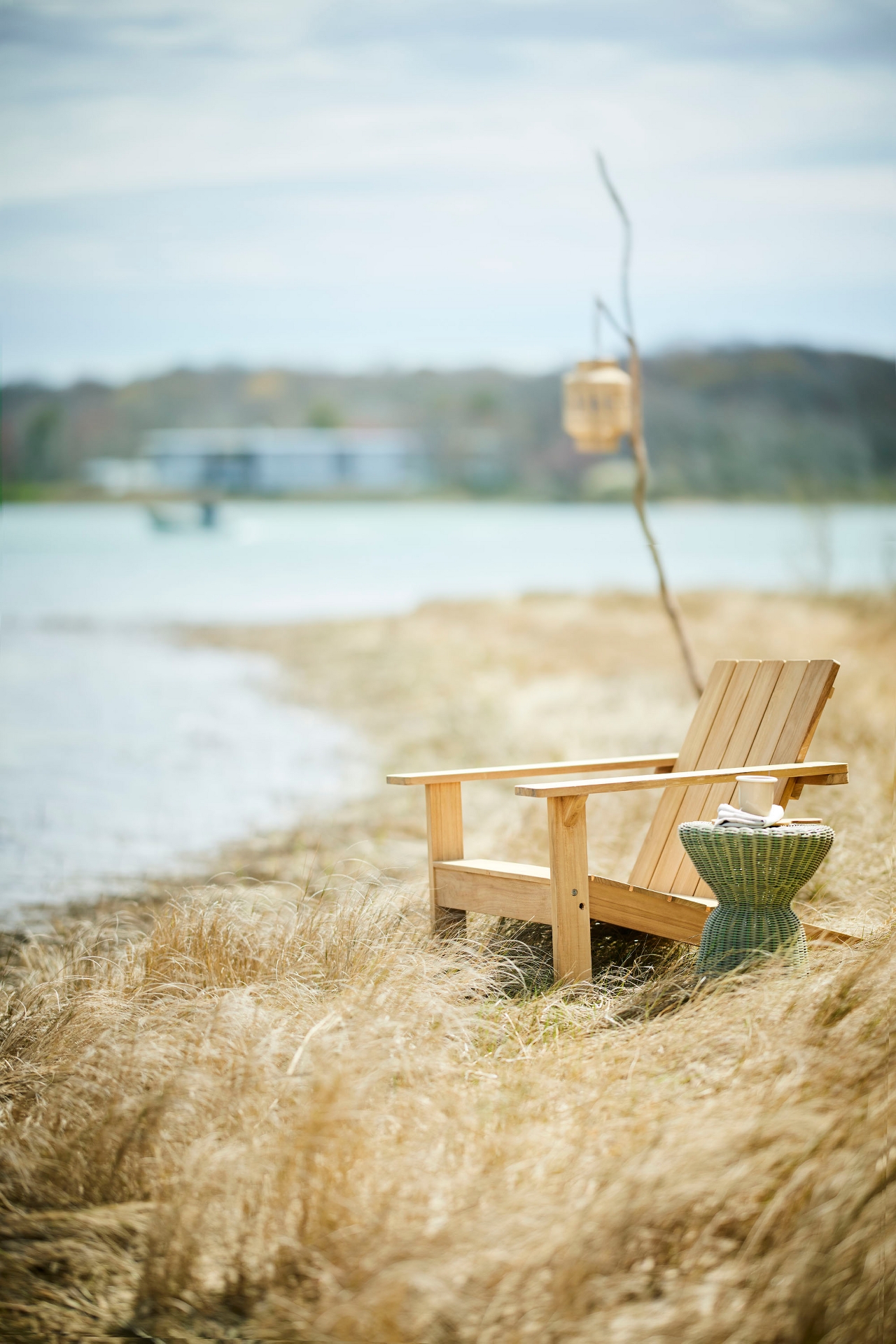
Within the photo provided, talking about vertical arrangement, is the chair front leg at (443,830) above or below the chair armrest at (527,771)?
below

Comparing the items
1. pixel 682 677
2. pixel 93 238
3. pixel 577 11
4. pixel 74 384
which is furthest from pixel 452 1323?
pixel 74 384

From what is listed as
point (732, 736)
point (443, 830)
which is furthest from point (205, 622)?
point (732, 736)

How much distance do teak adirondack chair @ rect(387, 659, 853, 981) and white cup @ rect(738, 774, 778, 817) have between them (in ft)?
0.45

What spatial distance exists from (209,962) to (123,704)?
8773 mm

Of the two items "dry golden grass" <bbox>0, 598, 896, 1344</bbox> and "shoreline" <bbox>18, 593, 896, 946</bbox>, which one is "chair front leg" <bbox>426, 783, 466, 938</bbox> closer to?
"dry golden grass" <bbox>0, 598, 896, 1344</bbox>

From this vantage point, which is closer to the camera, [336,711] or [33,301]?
[336,711]

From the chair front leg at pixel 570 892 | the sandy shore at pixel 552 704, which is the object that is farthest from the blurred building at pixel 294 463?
→ the chair front leg at pixel 570 892

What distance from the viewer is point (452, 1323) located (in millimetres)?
Answer: 1575

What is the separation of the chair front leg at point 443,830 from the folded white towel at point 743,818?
0.74 meters

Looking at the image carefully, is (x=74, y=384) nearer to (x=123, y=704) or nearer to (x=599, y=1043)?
(x=123, y=704)

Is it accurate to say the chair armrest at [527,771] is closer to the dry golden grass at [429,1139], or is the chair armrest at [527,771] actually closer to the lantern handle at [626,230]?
the dry golden grass at [429,1139]

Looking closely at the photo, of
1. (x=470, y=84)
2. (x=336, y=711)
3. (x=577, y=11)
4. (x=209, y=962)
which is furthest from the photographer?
(x=336, y=711)

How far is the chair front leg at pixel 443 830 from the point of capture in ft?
10.3

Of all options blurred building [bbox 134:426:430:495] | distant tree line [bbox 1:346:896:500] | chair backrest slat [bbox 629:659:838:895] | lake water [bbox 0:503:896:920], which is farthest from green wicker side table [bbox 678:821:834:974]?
blurred building [bbox 134:426:430:495]
